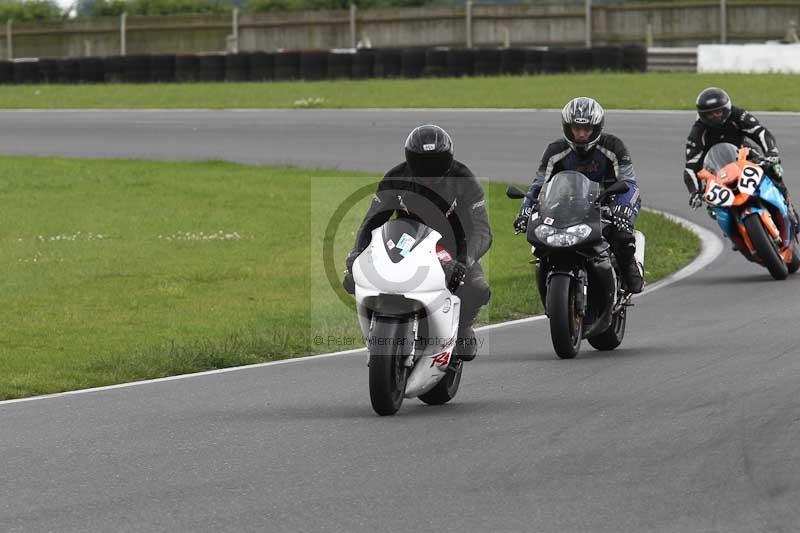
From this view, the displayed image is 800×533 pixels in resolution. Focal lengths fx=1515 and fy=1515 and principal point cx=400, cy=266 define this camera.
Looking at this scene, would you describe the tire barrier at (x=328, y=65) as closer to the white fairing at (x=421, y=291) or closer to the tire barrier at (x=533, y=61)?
the tire barrier at (x=533, y=61)

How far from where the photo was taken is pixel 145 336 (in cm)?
1173

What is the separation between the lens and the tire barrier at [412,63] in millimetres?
38406

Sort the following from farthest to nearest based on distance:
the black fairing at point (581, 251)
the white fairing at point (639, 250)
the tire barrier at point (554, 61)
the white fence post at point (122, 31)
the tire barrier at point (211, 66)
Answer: the white fence post at point (122, 31) → the tire barrier at point (211, 66) → the tire barrier at point (554, 61) → the white fairing at point (639, 250) → the black fairing at point (581, 251)

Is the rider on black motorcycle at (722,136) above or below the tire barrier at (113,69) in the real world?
below

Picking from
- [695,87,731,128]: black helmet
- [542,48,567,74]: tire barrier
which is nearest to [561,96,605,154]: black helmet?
[695,87,731,128]: black helmet

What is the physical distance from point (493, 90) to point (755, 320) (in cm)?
2447

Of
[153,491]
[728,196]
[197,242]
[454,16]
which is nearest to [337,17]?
[454,16]

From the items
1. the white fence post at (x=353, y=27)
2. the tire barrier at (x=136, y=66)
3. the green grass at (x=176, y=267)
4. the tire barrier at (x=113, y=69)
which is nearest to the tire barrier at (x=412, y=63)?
the tire barrier at (x=136, y=66)

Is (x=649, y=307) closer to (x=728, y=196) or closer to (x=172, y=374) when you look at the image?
(x=728, y=196)

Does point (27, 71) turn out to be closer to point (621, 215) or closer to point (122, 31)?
point (122, 31)

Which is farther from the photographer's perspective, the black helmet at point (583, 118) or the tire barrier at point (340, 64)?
the tire barrier at point (340, 64)

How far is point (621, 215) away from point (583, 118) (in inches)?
27.7

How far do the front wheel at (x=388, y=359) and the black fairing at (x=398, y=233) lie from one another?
342mm

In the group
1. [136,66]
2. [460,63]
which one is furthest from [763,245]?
[136,66]
